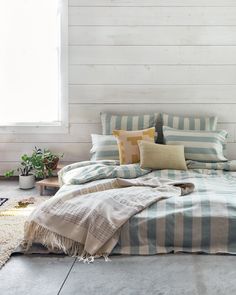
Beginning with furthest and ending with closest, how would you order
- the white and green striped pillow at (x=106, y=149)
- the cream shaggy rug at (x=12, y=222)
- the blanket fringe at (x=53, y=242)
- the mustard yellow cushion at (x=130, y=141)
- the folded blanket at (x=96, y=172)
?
1. the white and green striped pillow at (x=106, y=149)
2. the mustard yellow cushion at (x=130, y=141)
3. the folded blanket at (x=96, y=172)
4. the cream shaggy rug at (x=12, y=222)
5. the blanket fringe at (x=53, y=242)

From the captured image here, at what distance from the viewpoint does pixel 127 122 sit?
13.1ft

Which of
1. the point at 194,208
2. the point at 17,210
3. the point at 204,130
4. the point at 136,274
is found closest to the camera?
the point at 136,274

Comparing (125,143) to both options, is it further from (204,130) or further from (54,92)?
(54,92)

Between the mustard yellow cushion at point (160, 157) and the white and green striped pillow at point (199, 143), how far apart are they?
0.20m

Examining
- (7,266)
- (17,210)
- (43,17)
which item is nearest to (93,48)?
(43,17)

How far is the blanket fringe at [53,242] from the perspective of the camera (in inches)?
88.5

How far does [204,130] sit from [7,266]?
96.8 inches

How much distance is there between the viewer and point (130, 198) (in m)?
2.46

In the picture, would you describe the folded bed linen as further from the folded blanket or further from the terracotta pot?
the terracotta pot

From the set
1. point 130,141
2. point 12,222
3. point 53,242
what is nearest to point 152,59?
point 130,141

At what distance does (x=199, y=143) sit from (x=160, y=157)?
1.57ft

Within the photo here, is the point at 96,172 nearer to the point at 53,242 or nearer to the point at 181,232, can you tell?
the point at 53,242

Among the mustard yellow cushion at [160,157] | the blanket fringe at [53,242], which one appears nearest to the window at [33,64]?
the mustard yellow cushion at [160,157]

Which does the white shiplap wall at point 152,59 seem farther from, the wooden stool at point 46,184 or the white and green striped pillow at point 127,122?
the wooden stool at point 46,184
